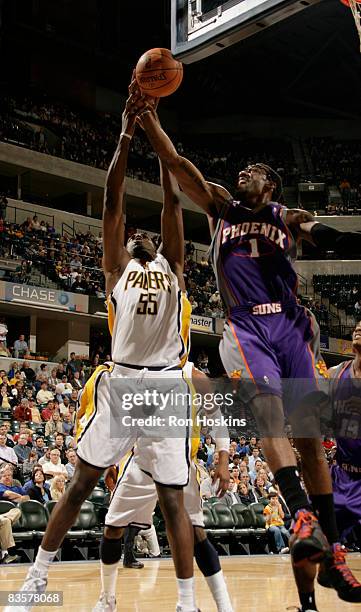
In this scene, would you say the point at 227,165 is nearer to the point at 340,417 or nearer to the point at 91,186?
the point at 91,186

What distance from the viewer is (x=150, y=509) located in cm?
552

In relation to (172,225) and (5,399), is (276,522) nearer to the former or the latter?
(5,399)

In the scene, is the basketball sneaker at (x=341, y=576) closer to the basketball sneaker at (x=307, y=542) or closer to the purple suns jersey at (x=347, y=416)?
the basketball sneaker at (x=307, y=542)

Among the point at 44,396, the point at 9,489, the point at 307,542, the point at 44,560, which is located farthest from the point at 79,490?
the point at 44,396

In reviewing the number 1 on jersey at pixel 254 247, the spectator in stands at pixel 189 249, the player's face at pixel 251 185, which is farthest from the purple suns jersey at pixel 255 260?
the spectator in stands at pixel 189 249

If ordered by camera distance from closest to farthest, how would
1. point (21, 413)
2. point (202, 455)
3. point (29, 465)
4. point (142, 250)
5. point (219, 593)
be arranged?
point (219, 593) → point (142, 250) → point (29, 465) → point (202, 455) → point (21, 413)

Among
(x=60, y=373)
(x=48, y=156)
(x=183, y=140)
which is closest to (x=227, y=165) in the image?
(x=183, y=140)

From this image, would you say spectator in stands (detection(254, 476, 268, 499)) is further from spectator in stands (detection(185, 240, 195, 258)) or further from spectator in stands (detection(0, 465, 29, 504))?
spectator in stands (detection(185, 240, 195, 258))

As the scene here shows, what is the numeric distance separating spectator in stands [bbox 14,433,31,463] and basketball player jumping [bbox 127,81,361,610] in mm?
8003

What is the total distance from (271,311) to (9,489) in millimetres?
6727

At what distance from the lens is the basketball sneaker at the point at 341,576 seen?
151 inches

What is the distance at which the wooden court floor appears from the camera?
6.03 meters

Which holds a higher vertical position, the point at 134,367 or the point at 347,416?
the point at 134,367

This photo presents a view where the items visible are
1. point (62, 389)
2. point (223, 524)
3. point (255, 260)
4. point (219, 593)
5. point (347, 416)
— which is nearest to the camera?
point (255, 260)
